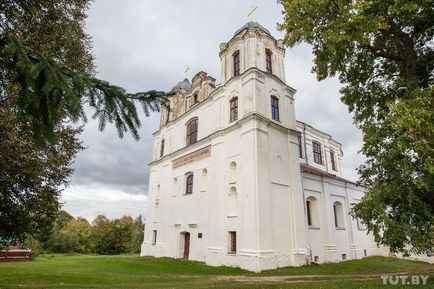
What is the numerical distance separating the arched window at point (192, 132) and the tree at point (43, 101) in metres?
14.8

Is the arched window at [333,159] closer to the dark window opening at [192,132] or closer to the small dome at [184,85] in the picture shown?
the dark window opening at [192,132]

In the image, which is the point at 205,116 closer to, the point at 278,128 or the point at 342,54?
the point at 278,128

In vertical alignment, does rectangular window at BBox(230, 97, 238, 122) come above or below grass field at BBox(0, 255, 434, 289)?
above

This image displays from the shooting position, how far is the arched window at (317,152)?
102 feet

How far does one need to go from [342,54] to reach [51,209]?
515 inches

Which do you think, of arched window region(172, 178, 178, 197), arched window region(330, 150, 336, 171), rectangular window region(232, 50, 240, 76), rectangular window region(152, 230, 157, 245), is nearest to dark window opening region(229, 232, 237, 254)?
arched window region(172, 178, 178, 197)

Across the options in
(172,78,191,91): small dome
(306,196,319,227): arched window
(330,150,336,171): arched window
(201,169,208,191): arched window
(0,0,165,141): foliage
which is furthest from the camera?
(330,150,336,171): arched window

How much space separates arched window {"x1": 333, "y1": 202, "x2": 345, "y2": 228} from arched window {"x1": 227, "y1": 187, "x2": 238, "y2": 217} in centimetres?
A: 1141

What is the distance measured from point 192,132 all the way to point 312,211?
1223 cm

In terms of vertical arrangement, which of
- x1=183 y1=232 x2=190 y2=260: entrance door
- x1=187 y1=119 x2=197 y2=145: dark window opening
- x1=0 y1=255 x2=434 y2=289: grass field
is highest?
x1=187 y1=119 x2=197 y2=145: dark window opening

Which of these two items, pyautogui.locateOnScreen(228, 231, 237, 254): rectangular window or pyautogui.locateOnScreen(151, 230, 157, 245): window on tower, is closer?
pyautogui.locateOnScreen(228, 231, 237, 254): rectangular window

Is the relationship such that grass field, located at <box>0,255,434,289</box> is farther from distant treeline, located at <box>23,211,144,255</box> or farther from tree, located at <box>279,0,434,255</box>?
distant treeline, located at <box>23,211,144,255</box>

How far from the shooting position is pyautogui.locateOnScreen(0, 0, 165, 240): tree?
13.2 ft

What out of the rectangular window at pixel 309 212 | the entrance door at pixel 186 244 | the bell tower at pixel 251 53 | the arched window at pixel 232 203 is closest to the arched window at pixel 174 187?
the entrance door at pixel 186 244
